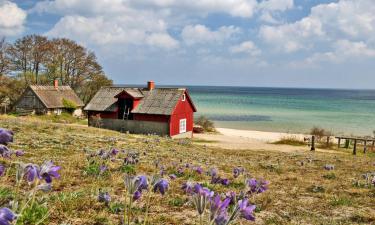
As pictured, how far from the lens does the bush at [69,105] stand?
2450 inches

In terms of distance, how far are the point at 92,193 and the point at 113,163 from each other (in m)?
3.57

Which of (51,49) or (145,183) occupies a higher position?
(51,49)

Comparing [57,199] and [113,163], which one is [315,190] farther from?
[57,199]

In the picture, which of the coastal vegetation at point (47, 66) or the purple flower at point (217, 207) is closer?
the purple flower at point (217, 207)

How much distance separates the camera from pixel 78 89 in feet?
246

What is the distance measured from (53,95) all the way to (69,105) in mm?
3222

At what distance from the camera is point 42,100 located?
192 feet

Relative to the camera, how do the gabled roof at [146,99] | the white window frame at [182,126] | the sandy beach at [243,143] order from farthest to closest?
the white window frame at [182,126] → the gabled roof at [146,99] → the sandy beach at [243,143]

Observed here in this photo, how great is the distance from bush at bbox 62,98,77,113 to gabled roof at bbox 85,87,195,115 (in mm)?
16949

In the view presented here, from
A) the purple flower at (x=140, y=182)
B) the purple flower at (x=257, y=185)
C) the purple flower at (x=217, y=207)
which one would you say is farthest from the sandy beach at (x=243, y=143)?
the purple flower at (x=217, y=207)

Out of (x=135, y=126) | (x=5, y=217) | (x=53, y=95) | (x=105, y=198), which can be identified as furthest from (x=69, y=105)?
(x=5, y=217)

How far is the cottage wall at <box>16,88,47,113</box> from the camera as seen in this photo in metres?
59.2

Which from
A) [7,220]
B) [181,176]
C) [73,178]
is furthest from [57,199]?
[181,176]

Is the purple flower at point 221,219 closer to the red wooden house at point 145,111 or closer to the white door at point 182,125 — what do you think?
the red wooden house at point 145,111
